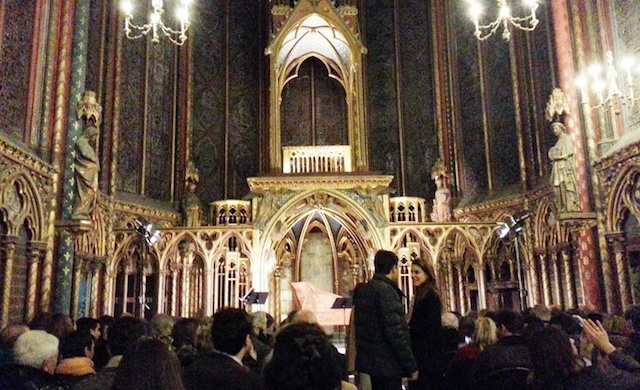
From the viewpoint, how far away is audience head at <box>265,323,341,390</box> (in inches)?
81.6

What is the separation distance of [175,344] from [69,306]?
6.52 metres

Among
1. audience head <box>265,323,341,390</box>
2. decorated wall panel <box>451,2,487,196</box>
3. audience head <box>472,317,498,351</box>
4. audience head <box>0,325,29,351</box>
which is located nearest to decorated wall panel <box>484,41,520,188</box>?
decorated wall panel <box>451,2,487,196</box>

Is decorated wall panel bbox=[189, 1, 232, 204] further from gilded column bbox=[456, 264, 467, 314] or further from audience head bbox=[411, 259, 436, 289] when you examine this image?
audience head bbox=[411, 259, 436, 289]

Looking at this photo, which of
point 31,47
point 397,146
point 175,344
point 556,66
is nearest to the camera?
point 175,344

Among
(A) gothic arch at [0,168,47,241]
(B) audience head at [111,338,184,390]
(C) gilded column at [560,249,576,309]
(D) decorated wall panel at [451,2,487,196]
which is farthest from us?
(D) decorated wall panel at [451,2,487,196]

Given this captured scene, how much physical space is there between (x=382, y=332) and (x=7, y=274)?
7192 millimetres

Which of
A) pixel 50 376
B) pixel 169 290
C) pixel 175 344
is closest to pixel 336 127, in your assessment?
pixel 169 290

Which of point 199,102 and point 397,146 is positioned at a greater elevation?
point 199,102

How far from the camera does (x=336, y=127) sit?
65.9ft

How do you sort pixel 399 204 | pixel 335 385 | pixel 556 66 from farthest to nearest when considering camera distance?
1. pixel 399 204
2. pixel 556 66
3. pixel 335 385

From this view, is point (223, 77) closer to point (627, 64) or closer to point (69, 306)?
point (69, 306)

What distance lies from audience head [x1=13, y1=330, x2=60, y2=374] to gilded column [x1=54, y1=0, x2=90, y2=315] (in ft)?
23.6

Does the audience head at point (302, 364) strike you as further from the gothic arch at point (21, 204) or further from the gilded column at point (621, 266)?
the gilded column at point (621, 266)

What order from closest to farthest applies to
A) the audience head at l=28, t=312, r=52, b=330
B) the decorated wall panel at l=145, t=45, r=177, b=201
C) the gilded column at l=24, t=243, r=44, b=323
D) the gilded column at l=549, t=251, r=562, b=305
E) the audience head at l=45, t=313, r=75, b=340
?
the audience head at l=45, t=313, r=75, b=340 → the audience head at l=28, t=312, r=52, b=330 → the gilded column at l=24, t=243, r=44, b=323 → the gilded column at l=549, t=251, r=562, b=305 → the decorated wall panel at l=145, t=45, r=177, b=201
